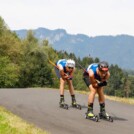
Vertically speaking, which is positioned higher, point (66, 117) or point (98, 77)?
point (98, 77)

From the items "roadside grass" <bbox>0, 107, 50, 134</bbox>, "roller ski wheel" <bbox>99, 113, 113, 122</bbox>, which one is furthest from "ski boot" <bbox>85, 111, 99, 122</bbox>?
"roadside grass" <bbox>0, 107, 50, 134</bbox>

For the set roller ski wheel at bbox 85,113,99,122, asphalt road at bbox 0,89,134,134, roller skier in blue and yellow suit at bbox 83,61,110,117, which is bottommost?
asphalt road at bbox 0,89,134,134

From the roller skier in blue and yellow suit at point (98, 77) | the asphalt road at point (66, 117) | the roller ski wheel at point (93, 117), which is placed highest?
the roller skier in blue and yellow suit at point (98, 77)

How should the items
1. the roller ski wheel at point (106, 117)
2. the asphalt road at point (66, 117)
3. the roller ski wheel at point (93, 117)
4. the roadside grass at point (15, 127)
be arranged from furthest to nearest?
1. the roller ski wheel at point (106, 117)
2. the roller ski wheel at point (93, 117)
3. the asphalt road at point (66, 117)
4. the roadside grass at point (15, 127)

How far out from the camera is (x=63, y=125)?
1077 cm

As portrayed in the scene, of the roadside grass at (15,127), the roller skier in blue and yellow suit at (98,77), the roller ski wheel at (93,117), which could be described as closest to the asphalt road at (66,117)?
the roller ski wheel at (93,117)

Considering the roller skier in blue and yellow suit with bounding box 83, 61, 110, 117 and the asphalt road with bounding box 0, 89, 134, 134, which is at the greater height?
the roller skier in blue and yellow suit with bounding box 83, 61, 110, 117

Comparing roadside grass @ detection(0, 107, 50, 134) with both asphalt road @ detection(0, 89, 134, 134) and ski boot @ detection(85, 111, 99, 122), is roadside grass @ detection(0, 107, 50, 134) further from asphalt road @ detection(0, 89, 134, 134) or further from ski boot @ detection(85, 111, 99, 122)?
ski boot @ detection(85, 111, 99, 122)

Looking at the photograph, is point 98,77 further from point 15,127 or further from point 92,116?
point 15,127

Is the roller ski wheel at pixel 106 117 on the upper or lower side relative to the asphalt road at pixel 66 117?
upper

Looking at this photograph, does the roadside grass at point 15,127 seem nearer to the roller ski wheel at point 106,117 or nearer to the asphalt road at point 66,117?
the asphalt road at point 66,117

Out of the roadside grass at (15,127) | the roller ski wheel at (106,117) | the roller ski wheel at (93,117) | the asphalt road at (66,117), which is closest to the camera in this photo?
the roadside grass at (15,127)

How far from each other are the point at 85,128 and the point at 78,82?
132 meters

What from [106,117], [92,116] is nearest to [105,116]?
[106,117]
